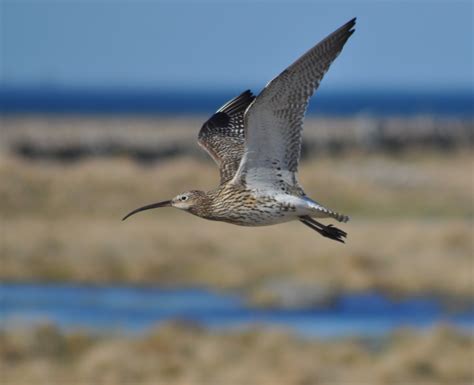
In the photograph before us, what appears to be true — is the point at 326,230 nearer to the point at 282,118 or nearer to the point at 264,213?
the point at 264,213

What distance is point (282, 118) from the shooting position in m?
8.84

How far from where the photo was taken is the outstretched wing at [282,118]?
27.8 ft

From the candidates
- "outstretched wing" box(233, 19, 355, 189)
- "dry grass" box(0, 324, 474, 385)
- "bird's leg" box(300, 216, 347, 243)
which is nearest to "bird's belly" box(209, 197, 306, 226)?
"outstretched wing" box(233, 19, 355, 189)

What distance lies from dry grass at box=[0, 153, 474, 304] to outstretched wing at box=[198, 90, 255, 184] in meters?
15.7

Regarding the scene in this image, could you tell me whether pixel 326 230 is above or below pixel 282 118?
below

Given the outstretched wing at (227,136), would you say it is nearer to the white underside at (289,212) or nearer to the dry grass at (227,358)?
the white underside at (289,212)

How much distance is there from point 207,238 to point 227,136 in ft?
66.9

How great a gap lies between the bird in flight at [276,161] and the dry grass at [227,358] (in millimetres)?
11389

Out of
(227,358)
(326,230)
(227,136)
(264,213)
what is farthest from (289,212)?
(227,358)

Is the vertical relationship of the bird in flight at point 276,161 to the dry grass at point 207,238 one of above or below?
below

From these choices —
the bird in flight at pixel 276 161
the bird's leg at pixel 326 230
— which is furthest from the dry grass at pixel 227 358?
the bird in flight at pixel 276 161

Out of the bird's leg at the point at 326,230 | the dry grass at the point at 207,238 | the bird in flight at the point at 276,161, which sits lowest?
the bird's leg at the point at 326,230

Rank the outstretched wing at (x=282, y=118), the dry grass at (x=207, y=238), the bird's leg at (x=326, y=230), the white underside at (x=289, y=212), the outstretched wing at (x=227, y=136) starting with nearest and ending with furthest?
the outstretched wing at (x=282, y=118) → the white underside at (x=289, y=212) → the bird's leg at (x=326, y=230) → the outstretched wing at (x=227, y=136) → the dry grass at (x=207, y=238)

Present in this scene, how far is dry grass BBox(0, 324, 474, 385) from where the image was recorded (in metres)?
20.8
